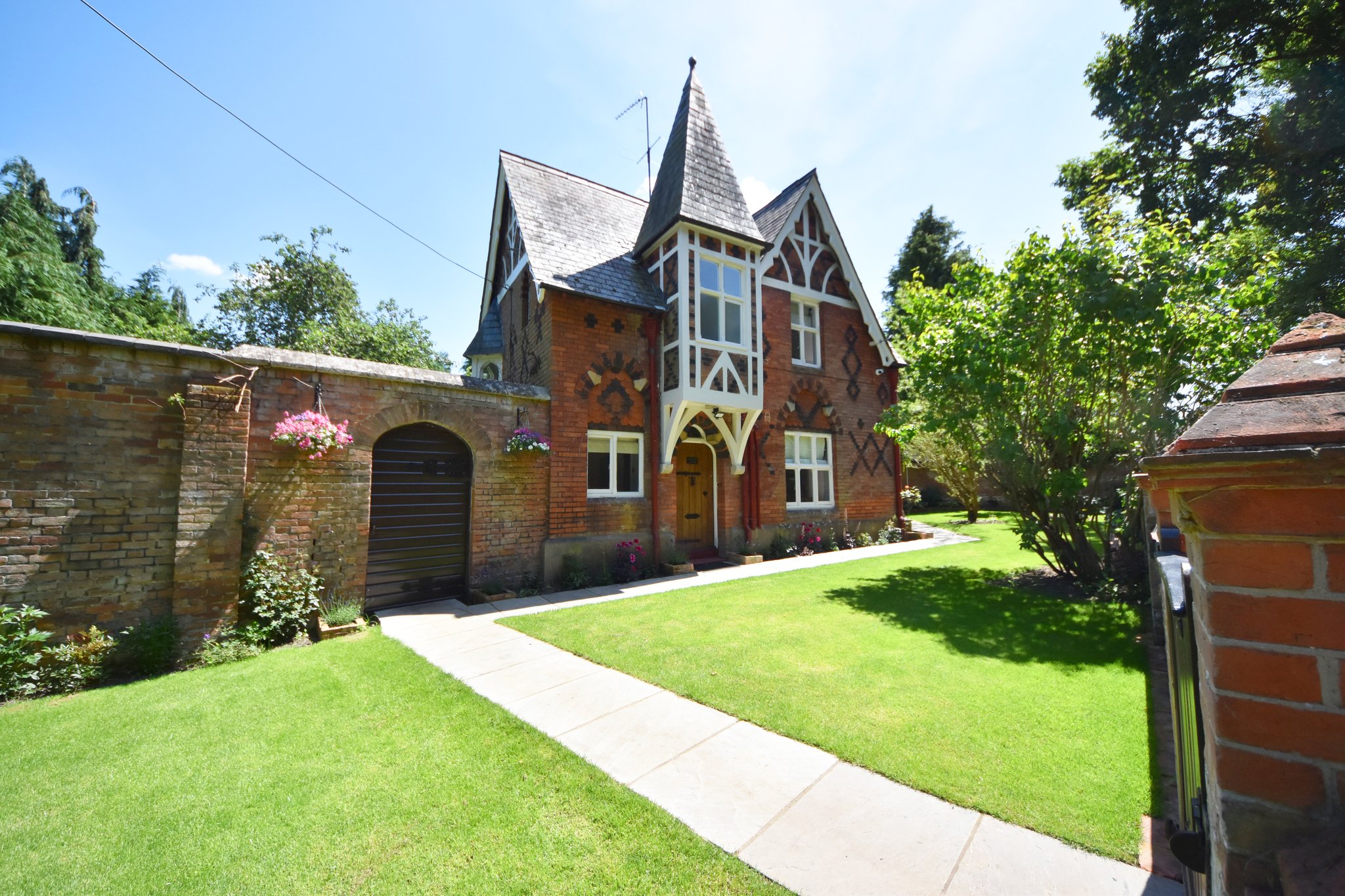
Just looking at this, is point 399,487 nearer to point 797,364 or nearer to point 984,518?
point 797,364

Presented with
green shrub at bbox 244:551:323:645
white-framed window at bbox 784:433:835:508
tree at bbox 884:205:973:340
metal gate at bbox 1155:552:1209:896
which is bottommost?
green shrub at bbox 244:551:323:645

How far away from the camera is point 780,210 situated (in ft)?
43.0

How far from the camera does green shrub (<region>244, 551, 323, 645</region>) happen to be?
19.6 feet

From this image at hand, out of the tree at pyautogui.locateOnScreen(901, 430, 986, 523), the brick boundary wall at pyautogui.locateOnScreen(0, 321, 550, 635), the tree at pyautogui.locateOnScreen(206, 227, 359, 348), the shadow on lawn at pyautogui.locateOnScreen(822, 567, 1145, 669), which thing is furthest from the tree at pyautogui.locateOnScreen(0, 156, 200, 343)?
the tree at pyautogui.locateOnScreen(901, 430, 986, 523)

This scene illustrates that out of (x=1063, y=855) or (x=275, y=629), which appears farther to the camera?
(x=275, y=629)

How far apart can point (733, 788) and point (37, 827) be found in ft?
13.2

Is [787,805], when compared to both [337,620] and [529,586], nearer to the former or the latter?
[337,620]

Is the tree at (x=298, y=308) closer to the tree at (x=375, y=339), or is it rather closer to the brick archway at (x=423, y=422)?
the tree at (x=375, y=339)

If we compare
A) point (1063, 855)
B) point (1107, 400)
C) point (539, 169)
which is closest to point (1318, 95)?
point (1107, 400)

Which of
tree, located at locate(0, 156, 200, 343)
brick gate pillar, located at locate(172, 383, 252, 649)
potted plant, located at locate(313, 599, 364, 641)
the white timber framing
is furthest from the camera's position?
tree, located at locate(0, 156, 200, 343)

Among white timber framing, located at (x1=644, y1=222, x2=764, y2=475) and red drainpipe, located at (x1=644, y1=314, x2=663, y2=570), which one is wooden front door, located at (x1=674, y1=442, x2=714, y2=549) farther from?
red drainpipe, located at (x1=644, y1=314, x2=663, y2=570)

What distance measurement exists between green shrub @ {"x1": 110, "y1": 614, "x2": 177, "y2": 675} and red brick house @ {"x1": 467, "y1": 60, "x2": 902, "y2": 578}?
4.66 meters

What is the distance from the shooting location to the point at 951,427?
27.3ft

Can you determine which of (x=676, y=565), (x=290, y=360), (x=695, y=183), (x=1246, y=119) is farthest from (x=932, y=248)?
(x=290, y=360)
